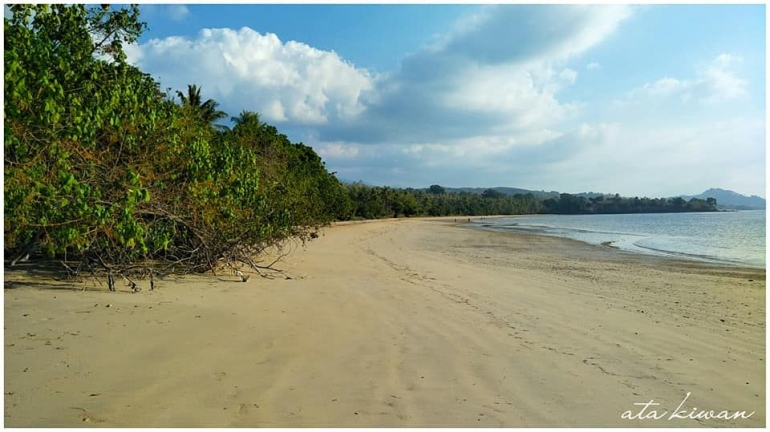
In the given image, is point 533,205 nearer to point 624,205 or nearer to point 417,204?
point 624,205

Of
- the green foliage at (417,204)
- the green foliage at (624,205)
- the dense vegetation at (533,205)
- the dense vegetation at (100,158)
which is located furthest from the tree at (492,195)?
the dense vegetation at (100,158)

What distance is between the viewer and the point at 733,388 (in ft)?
15.0

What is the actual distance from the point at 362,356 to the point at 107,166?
4.27 metres

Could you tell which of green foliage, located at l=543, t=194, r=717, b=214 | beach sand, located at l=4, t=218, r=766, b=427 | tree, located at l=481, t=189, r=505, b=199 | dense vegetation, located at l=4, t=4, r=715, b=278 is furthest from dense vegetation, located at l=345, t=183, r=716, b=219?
beach sand, located at l=4, t=218, r=766, b=427

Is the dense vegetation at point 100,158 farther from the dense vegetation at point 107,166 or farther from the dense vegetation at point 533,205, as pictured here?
the dense vegetation at point 533,205

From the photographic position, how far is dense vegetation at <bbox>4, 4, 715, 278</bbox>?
4.42 m

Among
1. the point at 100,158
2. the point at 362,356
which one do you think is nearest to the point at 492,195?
the point at 100,158

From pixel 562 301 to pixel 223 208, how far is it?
6332mm

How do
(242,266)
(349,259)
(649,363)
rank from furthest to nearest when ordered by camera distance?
(349,259), (242,266), (649,363)

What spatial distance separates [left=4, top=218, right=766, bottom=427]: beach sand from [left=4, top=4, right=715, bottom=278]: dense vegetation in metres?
0.99

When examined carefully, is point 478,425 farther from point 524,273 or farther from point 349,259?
point 349,259

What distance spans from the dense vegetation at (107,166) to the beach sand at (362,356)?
3.24ft

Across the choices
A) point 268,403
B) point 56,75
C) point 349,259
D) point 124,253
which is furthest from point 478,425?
point 349,259

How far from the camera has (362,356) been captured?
202 inches
